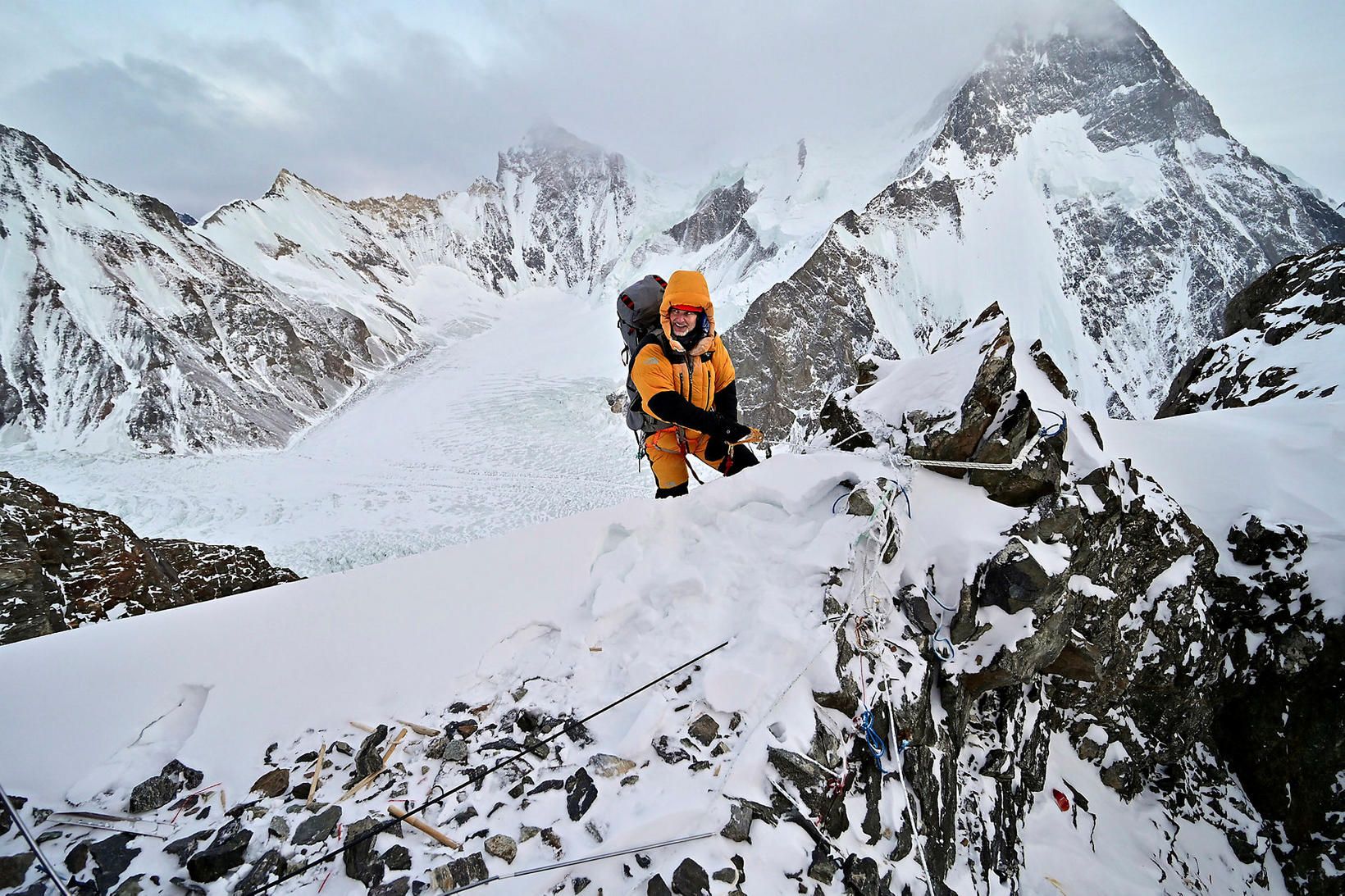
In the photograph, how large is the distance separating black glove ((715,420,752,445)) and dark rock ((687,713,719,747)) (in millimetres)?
2501

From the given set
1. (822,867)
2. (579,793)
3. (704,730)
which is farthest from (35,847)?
(822,867)

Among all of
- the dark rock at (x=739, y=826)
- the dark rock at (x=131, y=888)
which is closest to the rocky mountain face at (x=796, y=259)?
the dark rock at (x=131, y=888)

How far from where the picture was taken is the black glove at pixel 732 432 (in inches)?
186

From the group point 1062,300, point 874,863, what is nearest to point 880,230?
point 1062,300

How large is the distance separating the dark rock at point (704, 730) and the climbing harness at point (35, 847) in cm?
230

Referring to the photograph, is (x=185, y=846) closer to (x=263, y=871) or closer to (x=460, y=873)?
(x=263, y=871)

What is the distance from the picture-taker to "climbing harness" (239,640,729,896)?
6.87 feet

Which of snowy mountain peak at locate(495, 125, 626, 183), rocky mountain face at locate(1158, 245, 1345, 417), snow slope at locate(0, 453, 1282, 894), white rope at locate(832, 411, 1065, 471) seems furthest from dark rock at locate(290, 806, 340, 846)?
snowy mountain peak at locate(495, 125, 626, 183)

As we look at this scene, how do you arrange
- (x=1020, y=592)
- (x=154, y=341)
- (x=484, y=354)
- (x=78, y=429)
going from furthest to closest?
(x=484, y=354) < (x=154, y=341) < (x=78, y=429) < (x=1020, y=592)

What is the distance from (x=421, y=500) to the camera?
21.3 meters

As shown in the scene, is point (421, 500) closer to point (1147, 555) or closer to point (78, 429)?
point (78, 429)

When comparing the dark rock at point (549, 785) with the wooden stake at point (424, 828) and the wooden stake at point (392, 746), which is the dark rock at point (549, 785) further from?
the wooden stake at point (392, 746)

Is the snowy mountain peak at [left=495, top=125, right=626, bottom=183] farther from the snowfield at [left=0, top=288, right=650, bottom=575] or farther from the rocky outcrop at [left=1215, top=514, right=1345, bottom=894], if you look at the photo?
the rocky outcrop at [left=1215, top=514, right=1345, bottom=894]

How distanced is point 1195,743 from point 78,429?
124 feet
